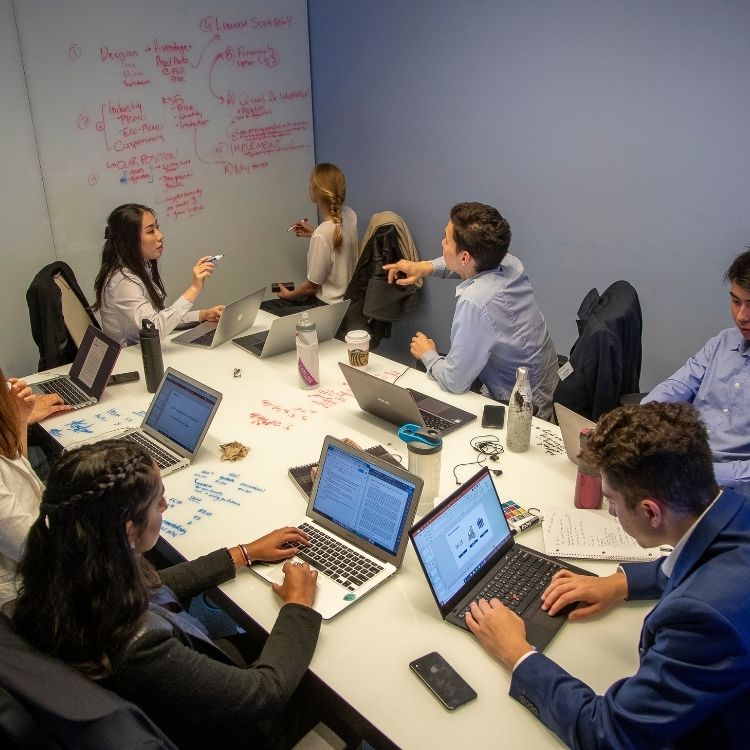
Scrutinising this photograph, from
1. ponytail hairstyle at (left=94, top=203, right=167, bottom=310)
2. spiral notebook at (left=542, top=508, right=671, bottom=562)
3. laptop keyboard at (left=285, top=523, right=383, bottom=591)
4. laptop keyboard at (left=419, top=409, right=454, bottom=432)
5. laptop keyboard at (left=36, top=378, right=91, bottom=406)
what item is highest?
ponytail hairstyle at (left=94, top=203, right=167, bottom=310)

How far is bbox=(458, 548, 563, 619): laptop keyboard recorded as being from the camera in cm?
156

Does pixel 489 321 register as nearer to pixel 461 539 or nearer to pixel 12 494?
pixel 461 539

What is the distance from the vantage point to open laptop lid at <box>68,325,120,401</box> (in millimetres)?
2611

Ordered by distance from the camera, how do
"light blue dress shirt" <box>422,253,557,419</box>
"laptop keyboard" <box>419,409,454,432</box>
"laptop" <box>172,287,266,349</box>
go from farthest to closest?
1. "laptop" <box>172,287,266,349</box>
2. "light blue dress shirt" <box>422,253,557,419</box>
3. "laptop keyboard" <box>419,409,454,432</box>

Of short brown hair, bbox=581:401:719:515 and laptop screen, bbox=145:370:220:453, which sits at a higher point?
short brown hair, bbox=581:401:719:515

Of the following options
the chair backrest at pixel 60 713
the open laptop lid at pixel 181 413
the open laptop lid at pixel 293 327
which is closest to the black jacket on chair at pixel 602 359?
the open laptop lid at pixel 293 327

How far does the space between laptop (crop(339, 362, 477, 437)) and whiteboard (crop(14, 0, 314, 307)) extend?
7.10ft

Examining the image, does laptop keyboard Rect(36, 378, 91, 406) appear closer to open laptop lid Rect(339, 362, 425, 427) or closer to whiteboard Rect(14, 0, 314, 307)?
open laptop lid Rect(339, 362, 425, 427)

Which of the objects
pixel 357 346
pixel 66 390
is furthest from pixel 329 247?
pixel 66 390

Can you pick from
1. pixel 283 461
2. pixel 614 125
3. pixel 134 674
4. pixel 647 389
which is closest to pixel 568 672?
pixel 134 674

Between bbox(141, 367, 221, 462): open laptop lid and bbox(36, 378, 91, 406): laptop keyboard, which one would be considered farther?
bbox(36, 378, 91, 406): laptop keyboard

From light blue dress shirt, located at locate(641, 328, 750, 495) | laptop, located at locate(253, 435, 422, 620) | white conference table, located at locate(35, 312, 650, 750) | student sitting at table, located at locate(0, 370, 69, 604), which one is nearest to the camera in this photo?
white conference table, located at locate(35, 312, 650, 750)

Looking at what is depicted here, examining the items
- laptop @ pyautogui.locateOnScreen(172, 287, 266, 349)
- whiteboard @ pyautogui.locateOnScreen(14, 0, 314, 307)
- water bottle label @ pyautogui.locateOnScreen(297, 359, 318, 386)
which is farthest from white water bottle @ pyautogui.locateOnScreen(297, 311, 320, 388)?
whiteboard @ pyautogui.locateOnScreen(14, 0, 314, 307)

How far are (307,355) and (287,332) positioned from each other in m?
0.34
